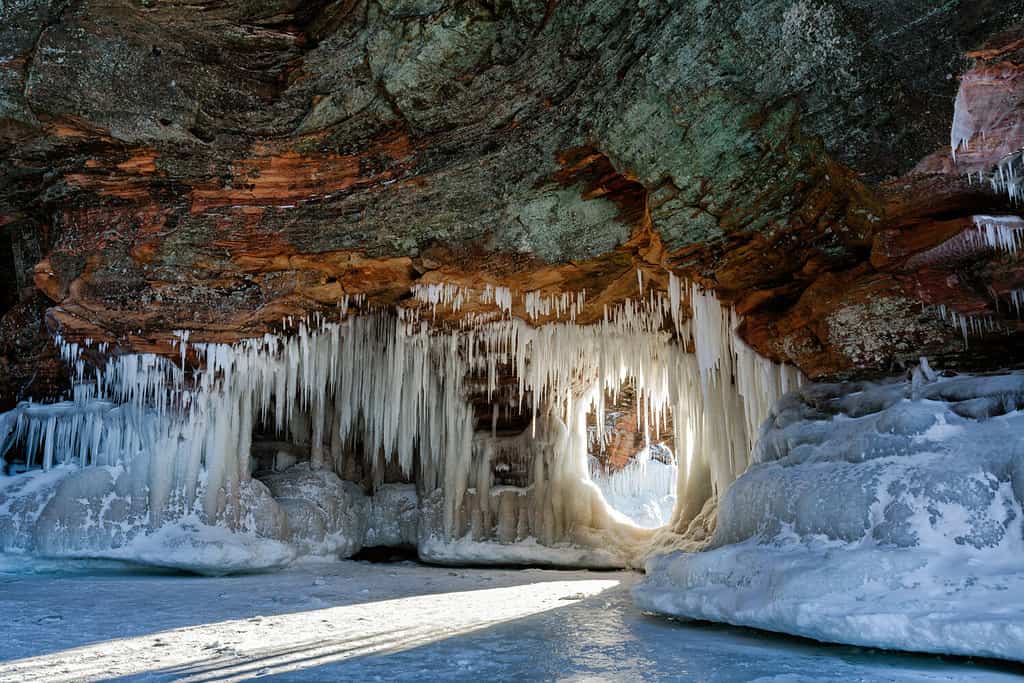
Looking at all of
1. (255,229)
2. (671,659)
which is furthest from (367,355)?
(671,659)

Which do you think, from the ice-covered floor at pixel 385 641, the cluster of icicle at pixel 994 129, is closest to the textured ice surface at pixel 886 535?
the ice-covered floor at pixel 385 641

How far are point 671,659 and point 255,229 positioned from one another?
7351 millimetres

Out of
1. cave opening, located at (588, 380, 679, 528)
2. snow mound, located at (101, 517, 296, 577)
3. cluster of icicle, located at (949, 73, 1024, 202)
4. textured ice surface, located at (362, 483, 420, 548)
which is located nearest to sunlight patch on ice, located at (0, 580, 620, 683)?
snow mound, located at (101, 517, 296, 577)

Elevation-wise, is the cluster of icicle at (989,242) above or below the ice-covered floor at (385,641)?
above

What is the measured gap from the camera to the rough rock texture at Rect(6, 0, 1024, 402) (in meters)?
5.82

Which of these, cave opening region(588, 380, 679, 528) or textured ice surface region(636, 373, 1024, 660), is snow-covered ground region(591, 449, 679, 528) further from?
textured ice surface region(636, 373, 1024, 660)

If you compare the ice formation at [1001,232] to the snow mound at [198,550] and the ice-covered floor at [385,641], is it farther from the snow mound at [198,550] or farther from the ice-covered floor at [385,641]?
the snow mound at [198,550]

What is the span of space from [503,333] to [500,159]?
3.18 m

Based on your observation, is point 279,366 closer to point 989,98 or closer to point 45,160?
point 45,160

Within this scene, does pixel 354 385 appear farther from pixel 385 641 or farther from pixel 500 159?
pixel 385 641

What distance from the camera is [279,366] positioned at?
10.3m

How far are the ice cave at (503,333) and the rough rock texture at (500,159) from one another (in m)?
0.04

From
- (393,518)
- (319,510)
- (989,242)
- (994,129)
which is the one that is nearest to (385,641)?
(989,242)

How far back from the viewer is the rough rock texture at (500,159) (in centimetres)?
582
